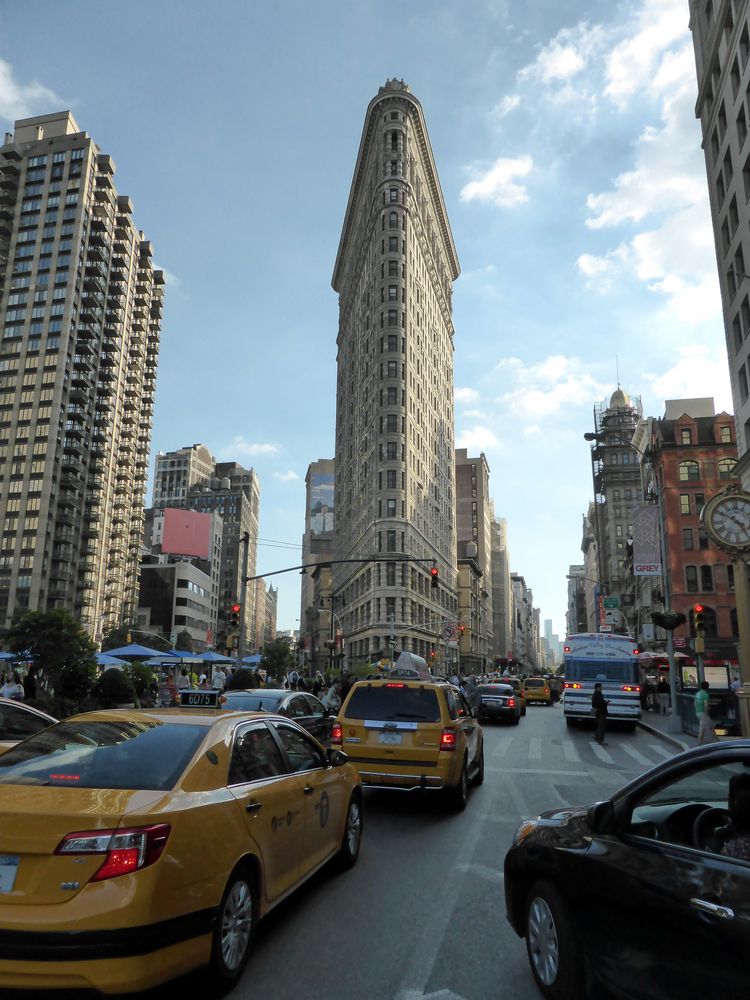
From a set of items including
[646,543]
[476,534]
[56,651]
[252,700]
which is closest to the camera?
[252,700]

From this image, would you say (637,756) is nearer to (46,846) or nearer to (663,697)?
(46,846)

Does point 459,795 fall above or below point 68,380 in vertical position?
below

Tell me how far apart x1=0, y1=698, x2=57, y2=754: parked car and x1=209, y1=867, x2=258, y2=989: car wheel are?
14.0 ft

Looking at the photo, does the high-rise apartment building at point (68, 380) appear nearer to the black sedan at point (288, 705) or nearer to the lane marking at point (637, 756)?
the lane marking at point (637, 756)

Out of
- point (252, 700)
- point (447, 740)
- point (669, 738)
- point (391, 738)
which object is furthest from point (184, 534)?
point (447, 740)

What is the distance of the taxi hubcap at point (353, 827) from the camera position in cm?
723

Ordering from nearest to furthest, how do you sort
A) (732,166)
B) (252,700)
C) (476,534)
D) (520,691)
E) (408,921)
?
(408,921) < (252,700) < (732,166) < (520,691) < (476,534)

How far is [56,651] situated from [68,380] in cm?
8444

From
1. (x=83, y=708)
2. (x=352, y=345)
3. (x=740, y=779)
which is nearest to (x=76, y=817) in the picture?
(x=740, y=779)

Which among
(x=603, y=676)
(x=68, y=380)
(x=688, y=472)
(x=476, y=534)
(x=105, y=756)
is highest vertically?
(x=68, y=380)

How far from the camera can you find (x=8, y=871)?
3658 mm

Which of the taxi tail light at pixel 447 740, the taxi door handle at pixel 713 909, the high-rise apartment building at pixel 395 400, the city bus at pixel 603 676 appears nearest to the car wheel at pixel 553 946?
the taxi door handle at pixel 713 909

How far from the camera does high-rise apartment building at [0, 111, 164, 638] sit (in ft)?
303

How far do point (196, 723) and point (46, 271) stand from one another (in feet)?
362
